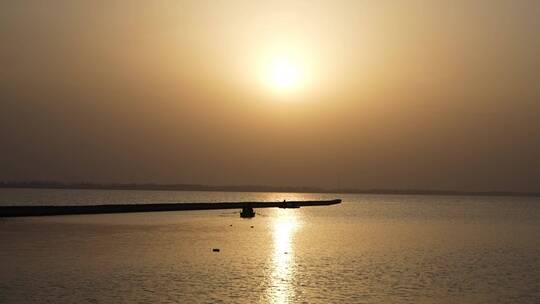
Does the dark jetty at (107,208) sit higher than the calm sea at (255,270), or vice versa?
the dark jetty at (107,208)

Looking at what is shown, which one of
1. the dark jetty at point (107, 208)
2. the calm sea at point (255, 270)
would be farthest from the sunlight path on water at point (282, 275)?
the dark jetty at point (107, 208)

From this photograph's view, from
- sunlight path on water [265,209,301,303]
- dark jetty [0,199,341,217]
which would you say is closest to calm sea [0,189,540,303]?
sunlight path on water [265,209,301,303]

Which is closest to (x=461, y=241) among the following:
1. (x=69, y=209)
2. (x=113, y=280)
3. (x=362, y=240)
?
(x=362, y=240)

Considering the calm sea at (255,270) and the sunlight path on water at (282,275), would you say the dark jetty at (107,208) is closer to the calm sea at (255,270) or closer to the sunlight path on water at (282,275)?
the calm sea at (255,270)

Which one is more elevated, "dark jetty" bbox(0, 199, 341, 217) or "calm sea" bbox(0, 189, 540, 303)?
"dark jetty" bbox(0, 199, 341, 217)

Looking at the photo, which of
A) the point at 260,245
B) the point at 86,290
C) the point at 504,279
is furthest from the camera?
the point at 260,245

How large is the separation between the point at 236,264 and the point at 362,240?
25574mm

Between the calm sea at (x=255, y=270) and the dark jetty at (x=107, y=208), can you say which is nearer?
the calm sea at (x=255, y=270)

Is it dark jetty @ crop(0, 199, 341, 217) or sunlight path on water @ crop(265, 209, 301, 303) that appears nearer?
sunlight path on water @ crop(265, 209, 301, 303)

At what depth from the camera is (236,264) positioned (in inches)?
1585

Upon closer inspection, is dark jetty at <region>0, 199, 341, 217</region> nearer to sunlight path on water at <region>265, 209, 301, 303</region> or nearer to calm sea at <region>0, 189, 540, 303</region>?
calm sea at <region>0, 189, 540, 303</region>

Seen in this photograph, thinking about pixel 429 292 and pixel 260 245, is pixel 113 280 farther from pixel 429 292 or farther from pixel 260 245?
pixel 260 245

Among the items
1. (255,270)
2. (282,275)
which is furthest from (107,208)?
(282,275)

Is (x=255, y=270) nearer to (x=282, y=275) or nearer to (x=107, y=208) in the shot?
(x=282, y=275)
